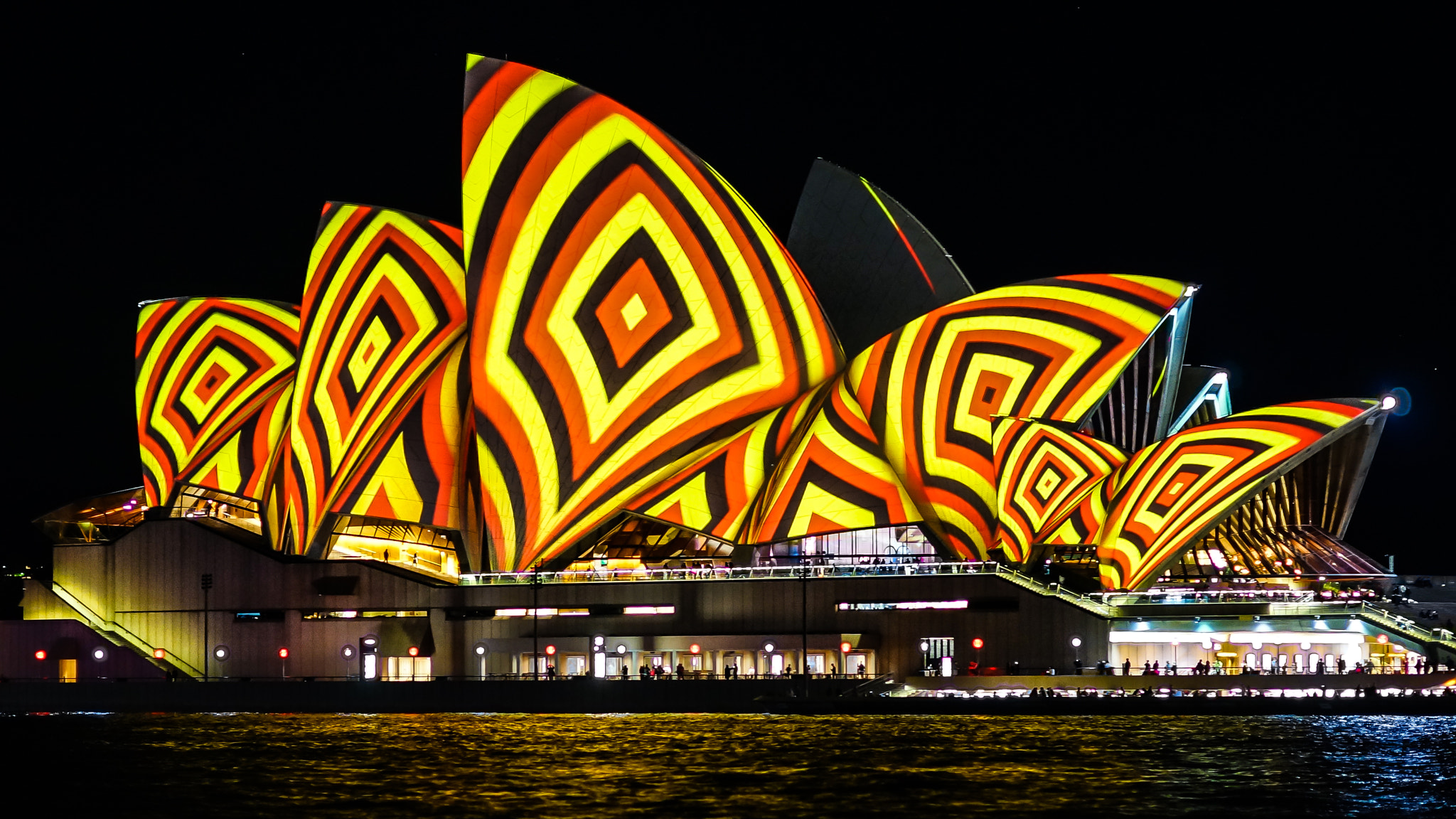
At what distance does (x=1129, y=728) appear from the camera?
5034cm

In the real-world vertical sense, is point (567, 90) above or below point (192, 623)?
above

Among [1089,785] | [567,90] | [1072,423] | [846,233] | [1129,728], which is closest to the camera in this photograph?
[1089,785]

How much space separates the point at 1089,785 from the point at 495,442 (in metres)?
37.5

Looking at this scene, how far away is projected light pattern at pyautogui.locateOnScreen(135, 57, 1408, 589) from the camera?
6300 centimetres

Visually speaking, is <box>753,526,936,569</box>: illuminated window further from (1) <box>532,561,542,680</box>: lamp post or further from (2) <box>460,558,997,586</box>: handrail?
(1) <box>532,561,542,680</box>: lamp post

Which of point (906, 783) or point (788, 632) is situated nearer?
point (906, 783)

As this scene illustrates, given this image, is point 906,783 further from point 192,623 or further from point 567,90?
point 192,623

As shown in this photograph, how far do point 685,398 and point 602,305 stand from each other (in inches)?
179

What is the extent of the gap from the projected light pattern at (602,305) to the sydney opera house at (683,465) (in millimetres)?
128

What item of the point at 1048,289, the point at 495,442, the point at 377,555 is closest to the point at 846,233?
the point at 1048,289

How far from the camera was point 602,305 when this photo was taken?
226 feet

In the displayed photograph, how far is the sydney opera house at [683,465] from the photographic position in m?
62.6

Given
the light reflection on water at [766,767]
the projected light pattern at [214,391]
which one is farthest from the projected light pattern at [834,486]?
the projected light pattern at [214,391]

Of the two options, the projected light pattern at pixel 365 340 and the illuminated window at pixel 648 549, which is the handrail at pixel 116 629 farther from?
the illuminated window at pixel 648 549
